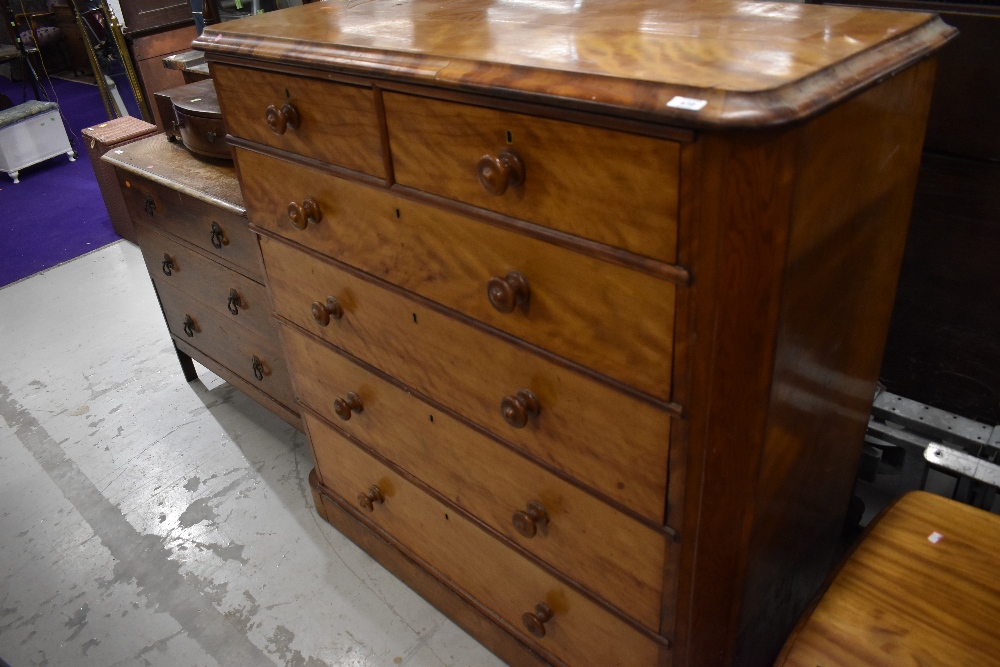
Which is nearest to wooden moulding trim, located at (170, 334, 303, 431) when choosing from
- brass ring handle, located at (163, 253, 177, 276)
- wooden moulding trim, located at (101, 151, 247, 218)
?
brass ring handle, located at (163, 253, 177, 276)

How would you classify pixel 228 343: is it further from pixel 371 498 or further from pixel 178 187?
pixel 371 498

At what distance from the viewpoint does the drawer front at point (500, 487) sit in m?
1.27

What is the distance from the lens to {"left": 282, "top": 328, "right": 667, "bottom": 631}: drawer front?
1.27m

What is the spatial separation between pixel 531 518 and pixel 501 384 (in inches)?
10.0

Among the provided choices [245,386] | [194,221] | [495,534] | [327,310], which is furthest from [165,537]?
[495,534]

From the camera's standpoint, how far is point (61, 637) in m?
1.92

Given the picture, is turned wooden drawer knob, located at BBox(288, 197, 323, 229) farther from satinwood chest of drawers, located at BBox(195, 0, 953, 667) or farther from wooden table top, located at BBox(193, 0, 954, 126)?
wooden table top, located at BBox(193, 0, 954, 126)

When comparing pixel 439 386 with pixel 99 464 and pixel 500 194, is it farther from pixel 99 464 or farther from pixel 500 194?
pixel 99 464

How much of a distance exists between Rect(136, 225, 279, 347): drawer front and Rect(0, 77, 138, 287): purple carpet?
159 centimetres

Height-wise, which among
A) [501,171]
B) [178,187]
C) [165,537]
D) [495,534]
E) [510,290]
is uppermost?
[501,171]

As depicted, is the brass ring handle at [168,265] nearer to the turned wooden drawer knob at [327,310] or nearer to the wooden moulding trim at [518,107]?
the turned wooden drawer knob at [327,310]

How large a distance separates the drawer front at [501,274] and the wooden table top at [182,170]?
0.47m

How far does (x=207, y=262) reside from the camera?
2281 mm

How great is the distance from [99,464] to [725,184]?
225 cm
